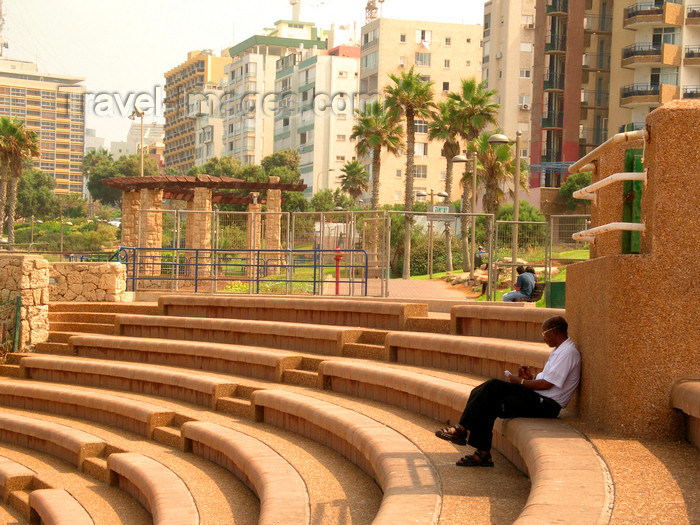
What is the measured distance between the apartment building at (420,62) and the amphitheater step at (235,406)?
3405 inches

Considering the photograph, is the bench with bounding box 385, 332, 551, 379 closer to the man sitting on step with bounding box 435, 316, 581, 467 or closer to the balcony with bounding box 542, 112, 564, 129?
the man sitting on step with bounding box 435, 316, 581, 467

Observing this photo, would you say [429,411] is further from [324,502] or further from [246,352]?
[246,352]

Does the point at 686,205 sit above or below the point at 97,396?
above

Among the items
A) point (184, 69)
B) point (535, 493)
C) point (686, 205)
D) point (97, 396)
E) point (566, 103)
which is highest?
point (184, 69)

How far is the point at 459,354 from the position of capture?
10.2 metres

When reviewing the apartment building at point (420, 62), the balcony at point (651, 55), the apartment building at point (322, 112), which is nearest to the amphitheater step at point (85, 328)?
the balcony at point (651, 55)

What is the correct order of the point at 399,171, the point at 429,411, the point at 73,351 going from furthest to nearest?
the point at 399,171
the point at 73,351
the point at 429,411

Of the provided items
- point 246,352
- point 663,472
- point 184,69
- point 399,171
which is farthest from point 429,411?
point 184,69

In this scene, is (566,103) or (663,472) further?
(566,103)

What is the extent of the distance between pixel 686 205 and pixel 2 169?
6251 centimetres

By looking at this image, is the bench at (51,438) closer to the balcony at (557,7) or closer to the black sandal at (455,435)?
the black sandal at (455,435)

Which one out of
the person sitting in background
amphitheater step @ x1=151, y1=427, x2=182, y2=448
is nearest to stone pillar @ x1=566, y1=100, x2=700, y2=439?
amphitheater step @ x1=151, y1=427, x2=182, y2=448

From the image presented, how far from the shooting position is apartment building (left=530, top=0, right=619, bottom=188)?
71125mm

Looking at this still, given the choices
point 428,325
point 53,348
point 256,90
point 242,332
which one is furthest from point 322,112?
point 428,325
